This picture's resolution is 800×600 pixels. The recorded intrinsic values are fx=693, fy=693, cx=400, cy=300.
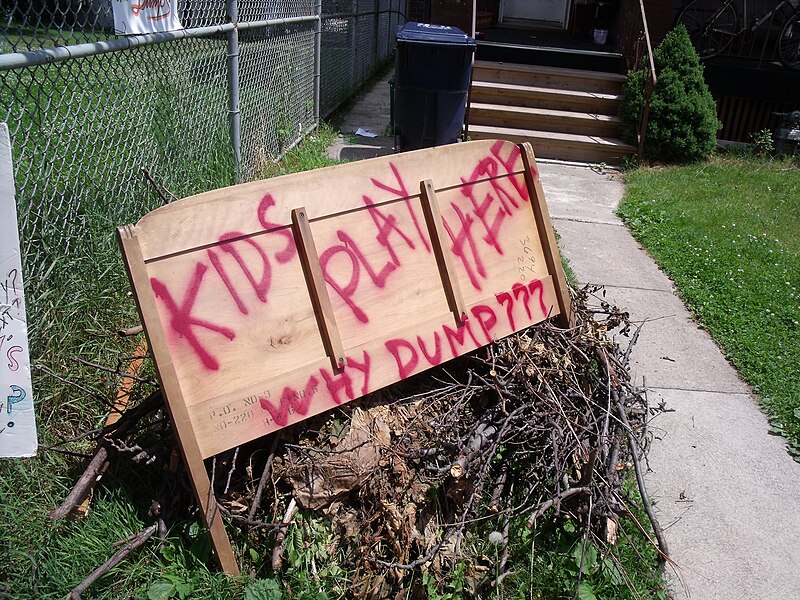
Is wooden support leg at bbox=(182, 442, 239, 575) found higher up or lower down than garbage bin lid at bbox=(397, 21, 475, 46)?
lower down

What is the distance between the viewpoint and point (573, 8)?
13.9 metres

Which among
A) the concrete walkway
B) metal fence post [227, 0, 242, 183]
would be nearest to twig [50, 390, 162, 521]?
the concrete walkway

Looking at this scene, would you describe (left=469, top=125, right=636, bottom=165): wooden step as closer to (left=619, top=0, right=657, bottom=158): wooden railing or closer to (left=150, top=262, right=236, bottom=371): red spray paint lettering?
(left=619, top=0, right=657, bottom=158): wooden railing

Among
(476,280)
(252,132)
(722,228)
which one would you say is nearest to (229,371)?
(476,280)

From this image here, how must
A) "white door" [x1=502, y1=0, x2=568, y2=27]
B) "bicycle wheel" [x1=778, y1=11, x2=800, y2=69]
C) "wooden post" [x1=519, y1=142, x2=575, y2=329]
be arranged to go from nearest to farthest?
"wooden post" [x1=519, y1=142, x2=575, y2=329] → "bicycle wheel" [x1=778, y1=11, x2=800, y2=69] → "white door" [x1=502, y1=0, x2=568, y2=27]

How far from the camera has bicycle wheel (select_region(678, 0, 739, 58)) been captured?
1073 cm

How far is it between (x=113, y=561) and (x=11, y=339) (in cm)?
84

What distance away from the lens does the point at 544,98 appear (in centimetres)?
991

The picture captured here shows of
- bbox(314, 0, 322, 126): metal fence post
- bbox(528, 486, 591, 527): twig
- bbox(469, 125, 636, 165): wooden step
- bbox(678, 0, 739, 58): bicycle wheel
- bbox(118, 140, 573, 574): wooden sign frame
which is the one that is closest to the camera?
bbox(118, 140, 573, 574): wooden sign frame

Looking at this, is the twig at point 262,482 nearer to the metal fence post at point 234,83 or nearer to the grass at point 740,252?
the grass at point 740,252

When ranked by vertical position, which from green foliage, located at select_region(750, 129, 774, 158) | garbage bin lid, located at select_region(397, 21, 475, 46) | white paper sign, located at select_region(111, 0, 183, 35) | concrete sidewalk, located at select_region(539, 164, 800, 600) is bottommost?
concrete sidewalk, located at select_region(539, 164, 800, 600)

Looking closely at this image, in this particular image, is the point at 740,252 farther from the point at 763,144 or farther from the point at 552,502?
the point at 763,144

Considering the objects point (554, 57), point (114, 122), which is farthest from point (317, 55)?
point (114, 122)

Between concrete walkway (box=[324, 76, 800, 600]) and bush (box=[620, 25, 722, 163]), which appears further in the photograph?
bush (box=[620, 25, 722, 163])
